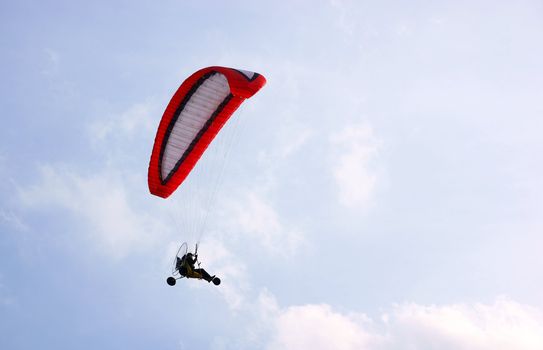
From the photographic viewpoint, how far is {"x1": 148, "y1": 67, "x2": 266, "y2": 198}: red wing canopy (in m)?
24.3

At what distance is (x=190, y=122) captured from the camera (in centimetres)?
2505

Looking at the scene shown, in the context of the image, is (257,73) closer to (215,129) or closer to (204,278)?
(215,129)

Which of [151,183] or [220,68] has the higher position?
[220,68]

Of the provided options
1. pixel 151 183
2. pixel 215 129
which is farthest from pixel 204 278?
pixel 215 129

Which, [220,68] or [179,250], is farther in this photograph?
[179,250]

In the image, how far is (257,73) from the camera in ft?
77.7

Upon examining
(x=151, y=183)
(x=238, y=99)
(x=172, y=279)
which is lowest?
(x=172, y=279)

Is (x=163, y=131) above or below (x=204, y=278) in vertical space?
above

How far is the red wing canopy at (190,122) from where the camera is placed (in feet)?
79.6

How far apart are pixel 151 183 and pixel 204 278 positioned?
470 cm

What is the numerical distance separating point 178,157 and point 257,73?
16.8 ft

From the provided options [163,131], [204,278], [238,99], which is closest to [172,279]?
[204,278]

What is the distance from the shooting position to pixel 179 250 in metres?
25.9

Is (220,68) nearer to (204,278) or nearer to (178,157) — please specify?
(178,157)
